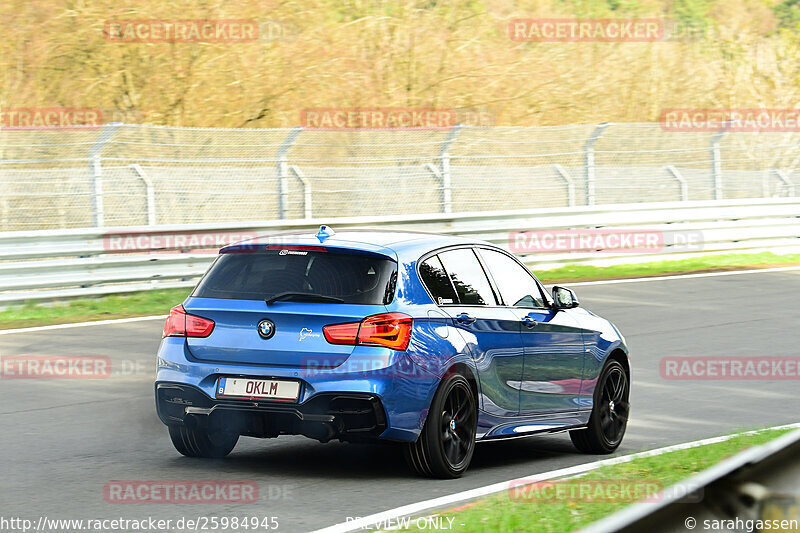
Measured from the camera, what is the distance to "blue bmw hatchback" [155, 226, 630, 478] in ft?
24.6

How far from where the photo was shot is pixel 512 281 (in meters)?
8.96

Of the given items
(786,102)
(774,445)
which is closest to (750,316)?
(774,445)

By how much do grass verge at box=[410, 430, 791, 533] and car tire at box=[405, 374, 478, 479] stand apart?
0.62 m

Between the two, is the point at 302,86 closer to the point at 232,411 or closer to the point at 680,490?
the point at 232,411

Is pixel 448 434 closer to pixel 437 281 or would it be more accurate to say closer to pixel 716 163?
pixel 437 281

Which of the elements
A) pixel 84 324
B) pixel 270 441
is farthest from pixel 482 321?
pixel 84 324

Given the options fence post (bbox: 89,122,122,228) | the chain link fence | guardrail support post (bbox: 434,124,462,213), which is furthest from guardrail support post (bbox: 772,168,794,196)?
fence post (bbox: 89,122,122,228)

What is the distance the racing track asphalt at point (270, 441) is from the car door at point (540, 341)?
44 cm

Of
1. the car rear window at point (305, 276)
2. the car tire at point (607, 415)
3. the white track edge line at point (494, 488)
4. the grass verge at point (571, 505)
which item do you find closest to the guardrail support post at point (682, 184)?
the white track edge line at point (494, 488)

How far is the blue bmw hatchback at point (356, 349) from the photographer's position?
7504 millimetres

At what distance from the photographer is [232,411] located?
7605 millimetres

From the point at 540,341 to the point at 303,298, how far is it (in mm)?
1919

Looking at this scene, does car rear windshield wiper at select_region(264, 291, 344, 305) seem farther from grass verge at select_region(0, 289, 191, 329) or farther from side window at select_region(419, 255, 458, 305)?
grass verge at select_region(0, 289, 191, 329)

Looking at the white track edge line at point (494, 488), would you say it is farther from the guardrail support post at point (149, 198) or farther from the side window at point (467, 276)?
the guardrail support post at point (149, 198)
